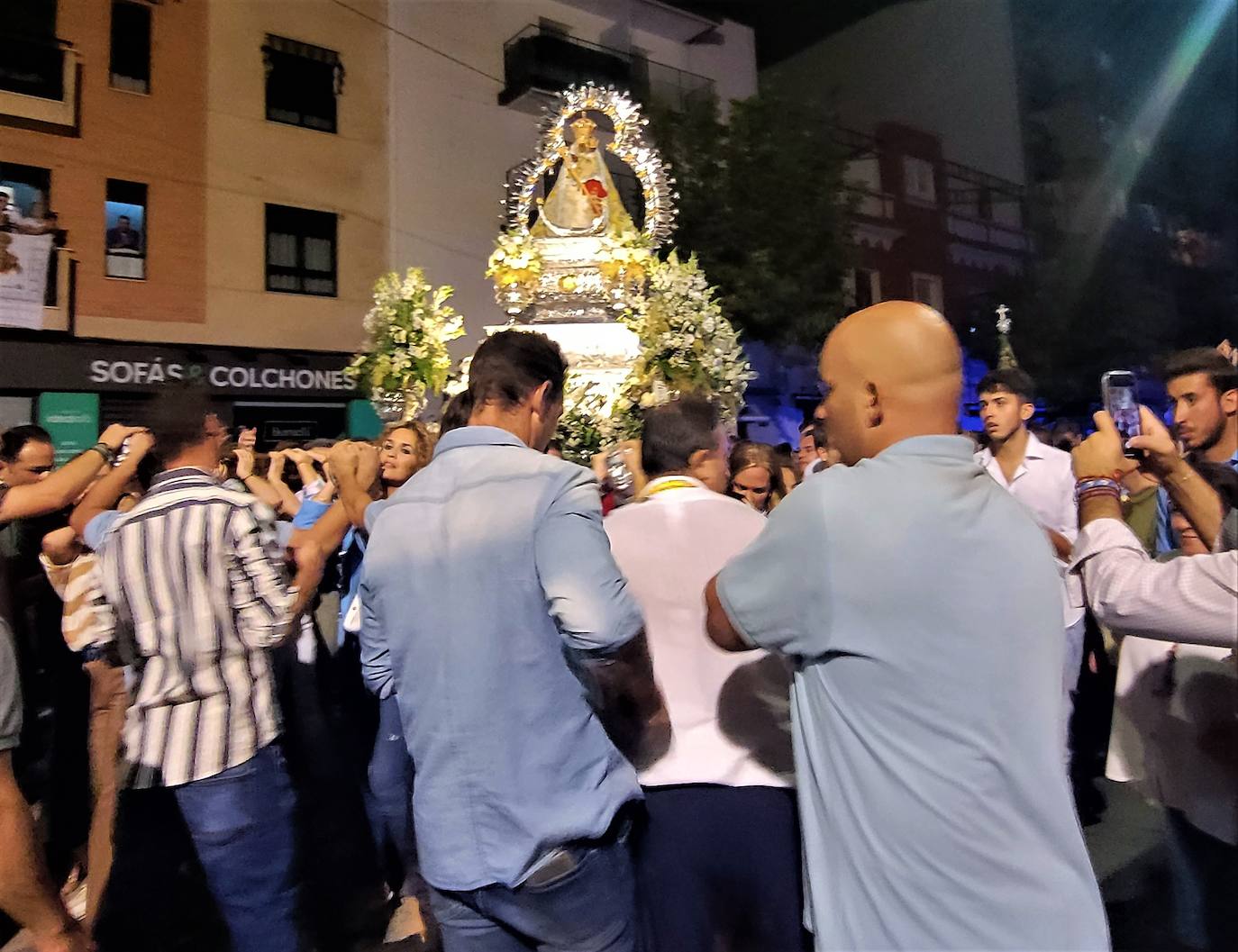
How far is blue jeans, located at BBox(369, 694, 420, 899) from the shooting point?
2.31 meters

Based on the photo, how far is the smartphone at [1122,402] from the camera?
2143mm

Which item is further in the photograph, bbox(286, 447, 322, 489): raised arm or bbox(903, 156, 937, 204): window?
bbox(903, 156, 937, 204): window

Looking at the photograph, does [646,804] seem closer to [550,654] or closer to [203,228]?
[550,654]

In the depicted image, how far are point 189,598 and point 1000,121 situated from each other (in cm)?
656

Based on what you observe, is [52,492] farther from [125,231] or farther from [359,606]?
[125,231]

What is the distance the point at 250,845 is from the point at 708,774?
1.14 metres

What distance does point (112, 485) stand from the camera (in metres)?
2.43

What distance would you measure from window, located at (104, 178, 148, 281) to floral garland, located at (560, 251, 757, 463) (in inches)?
97.8

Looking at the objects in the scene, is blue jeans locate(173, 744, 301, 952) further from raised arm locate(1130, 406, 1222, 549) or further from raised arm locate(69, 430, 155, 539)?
raised arm locate(1130, 406, 1222, 549)

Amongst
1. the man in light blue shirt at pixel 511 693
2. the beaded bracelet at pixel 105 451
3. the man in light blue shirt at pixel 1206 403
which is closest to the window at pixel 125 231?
the beaded bracelet at pixel 105 451

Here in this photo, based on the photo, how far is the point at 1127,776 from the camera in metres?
2.26

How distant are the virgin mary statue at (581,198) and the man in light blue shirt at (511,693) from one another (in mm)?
4552

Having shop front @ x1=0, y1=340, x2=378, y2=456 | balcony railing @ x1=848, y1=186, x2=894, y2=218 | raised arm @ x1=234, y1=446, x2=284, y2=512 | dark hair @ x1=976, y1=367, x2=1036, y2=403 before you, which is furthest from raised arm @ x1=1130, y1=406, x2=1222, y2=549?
balcony railing @ x1=848, y1=186, x2=894, y2=218

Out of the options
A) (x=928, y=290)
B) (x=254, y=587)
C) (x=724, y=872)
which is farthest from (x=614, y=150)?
(x=724, y=872)
